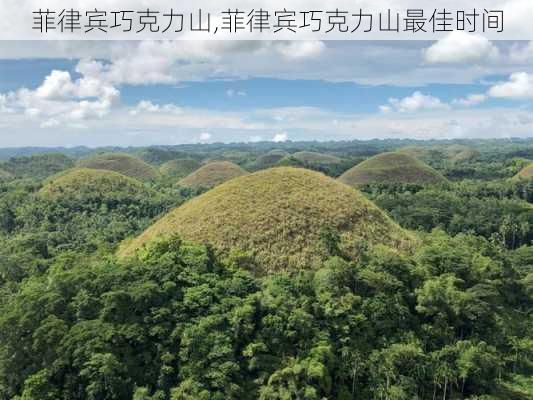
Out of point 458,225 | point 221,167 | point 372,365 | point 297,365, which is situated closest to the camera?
point 297,365

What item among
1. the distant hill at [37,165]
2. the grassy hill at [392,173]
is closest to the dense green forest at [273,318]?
the grassy hill at [392,173]

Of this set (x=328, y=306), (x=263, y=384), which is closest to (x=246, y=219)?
(x=328, y=306)

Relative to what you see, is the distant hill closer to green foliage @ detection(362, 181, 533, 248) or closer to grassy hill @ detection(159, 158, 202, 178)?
grassy hill @ detection(159, 158, 202, 178)

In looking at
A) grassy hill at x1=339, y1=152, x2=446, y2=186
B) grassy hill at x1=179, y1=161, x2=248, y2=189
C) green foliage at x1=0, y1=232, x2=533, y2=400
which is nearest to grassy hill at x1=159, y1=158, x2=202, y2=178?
grassy hill at x1=179, y1=161, x2=248, y2=189

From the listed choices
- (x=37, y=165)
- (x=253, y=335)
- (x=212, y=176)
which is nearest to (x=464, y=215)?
(x=253, y=335)

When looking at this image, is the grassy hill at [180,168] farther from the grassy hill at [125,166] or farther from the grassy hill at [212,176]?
the grassy hill at [212,176]

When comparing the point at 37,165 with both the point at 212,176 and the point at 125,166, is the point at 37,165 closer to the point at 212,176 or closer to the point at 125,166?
the point at 125,166

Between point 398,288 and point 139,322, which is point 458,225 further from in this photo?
point 139,322
